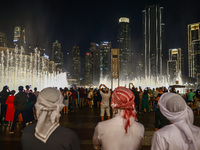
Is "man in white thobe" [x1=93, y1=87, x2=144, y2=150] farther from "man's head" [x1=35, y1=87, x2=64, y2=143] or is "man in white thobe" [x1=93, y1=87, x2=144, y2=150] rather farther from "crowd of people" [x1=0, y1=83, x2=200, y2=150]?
"man's head" [x1=35, y1=87, x2=64, y2=143]

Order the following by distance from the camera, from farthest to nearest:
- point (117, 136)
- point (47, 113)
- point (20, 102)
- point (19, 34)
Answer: point (19, 34)
point (20, 102)
point (117, 136)
point (47, 113)

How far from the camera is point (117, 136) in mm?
2557

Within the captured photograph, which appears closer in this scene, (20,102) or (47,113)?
(47,113)

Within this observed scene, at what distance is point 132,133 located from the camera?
8.49 ft

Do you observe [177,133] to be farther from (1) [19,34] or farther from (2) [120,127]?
(1) [19,34]

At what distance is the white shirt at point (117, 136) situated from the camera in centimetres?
255

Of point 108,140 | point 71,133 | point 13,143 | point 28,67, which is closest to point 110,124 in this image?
point 108,140

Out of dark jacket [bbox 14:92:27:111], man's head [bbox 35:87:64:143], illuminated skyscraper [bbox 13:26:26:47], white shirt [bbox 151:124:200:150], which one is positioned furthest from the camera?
illuminated skyscraper [bbox 13:26:26:47]

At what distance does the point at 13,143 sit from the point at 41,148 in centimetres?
515

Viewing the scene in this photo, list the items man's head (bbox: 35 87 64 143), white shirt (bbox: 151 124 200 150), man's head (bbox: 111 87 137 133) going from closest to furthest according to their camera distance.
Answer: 1. man's head (bbox: 35 87 64 143)
2. white shirt (bbox: 151 124 200 150)
3. man's head (bbox: 111 87 137 133)

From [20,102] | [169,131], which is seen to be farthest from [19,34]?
[169,131]

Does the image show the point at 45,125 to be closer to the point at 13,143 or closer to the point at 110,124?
the point at 110,124

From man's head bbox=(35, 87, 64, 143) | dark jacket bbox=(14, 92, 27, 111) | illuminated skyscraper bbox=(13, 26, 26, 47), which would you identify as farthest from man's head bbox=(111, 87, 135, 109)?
illuminated skyscraper bbox=(13, 26, 26, 47)

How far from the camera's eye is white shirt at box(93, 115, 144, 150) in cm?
255
